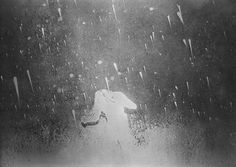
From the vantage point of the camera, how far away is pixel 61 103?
9.78ft

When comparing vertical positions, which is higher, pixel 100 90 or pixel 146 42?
pixel 146 42

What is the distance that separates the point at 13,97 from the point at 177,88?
1620 millimetres

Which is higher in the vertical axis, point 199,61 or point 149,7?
point 149,7

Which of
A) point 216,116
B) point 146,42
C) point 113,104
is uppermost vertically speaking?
point 146,42

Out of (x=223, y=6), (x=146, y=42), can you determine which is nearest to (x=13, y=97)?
(x=146, y=42)

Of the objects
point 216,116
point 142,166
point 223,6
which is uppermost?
point 223,6

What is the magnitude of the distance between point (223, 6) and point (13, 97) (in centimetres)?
226

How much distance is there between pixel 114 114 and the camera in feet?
9.59

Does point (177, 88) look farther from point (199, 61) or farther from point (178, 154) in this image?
point (178, 154)

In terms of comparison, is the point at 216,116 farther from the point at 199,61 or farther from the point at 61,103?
the point at 61,103

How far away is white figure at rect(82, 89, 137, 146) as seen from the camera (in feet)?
9.51

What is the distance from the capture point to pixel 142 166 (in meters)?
2.83

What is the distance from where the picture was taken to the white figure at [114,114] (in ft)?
9.51

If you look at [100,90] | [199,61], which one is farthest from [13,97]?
[199,61]
